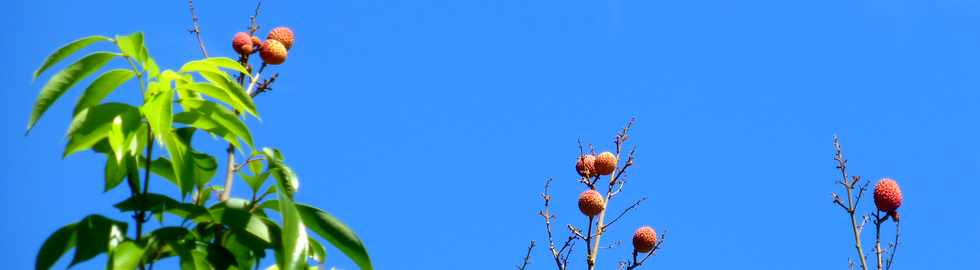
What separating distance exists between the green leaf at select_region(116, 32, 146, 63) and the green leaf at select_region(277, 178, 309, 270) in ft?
1.07

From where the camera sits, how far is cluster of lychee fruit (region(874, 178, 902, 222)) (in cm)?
377

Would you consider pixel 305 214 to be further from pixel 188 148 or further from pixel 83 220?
pixel 83 220

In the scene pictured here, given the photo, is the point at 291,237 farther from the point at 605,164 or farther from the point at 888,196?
the point at 605,164

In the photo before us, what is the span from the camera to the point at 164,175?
65.5 inches

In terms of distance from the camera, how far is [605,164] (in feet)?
16.6

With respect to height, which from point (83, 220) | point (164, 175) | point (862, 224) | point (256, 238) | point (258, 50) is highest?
point (862, 224)

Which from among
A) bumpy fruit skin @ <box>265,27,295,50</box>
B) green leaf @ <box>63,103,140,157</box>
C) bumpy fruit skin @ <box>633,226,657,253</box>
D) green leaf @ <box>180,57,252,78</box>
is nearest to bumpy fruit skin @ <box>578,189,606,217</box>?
bumpy fruit skin @ <box>633,226,657,253</box>

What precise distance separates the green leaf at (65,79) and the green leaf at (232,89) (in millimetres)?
166

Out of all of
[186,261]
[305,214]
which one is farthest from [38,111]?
[305,214]

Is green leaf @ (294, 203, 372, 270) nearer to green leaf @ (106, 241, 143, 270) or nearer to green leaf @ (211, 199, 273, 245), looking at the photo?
green leaf @ (211, 199, 273, 245)

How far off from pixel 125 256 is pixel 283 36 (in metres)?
1.50

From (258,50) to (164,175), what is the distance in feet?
3.55

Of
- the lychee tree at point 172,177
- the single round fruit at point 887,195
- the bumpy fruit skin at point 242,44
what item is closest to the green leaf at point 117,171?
the lychee tree at point 172,177

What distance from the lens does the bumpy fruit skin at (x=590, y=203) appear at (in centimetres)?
475
